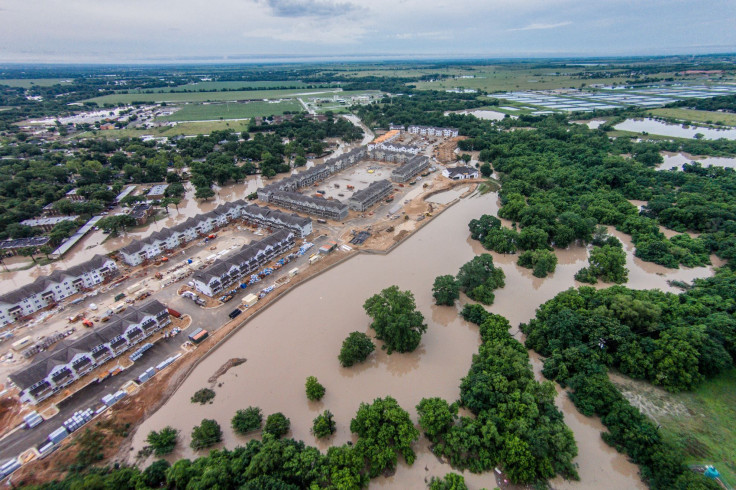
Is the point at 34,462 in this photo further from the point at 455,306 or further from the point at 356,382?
the point at 455,306

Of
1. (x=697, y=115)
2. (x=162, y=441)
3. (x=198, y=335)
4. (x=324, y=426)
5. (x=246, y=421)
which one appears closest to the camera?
(x=162, y=441)

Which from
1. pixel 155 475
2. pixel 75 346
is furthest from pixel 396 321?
pixel 75 346

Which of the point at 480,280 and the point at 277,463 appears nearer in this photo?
the point at 277,463

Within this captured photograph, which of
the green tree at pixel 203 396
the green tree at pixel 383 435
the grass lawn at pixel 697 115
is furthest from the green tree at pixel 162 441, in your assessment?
the grass lawn at pixel 697 115

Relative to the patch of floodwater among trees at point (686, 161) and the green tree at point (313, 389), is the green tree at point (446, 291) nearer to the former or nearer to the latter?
the green tree at point (313, 389)

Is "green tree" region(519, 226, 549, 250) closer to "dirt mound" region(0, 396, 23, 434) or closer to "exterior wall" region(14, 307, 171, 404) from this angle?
"exterior wall" region(14, 307, 171, 404)

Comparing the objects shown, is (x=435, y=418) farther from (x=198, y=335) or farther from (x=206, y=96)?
(x=206, y=96)
